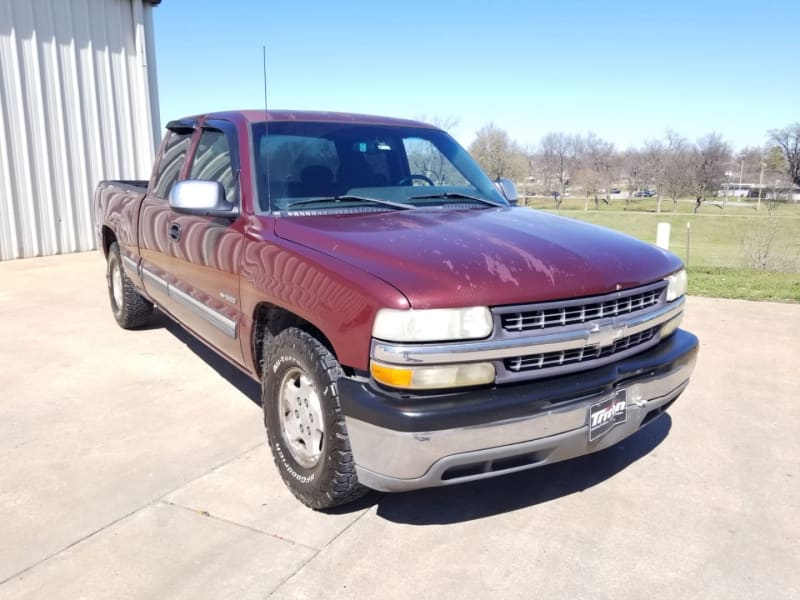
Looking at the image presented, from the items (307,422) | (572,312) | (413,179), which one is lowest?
(307,422)

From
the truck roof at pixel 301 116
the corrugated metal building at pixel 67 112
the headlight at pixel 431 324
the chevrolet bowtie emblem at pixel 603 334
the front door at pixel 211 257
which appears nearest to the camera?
the headlight at pixel 431 324

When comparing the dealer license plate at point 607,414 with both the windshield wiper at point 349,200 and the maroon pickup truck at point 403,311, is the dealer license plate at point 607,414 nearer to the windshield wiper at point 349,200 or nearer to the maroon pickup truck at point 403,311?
the maroon pickup truck at point 403,311

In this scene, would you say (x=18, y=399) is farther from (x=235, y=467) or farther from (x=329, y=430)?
(x=329, y=430)

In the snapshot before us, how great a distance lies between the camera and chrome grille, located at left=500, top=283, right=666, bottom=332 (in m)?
2.45

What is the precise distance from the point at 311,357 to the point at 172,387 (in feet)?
7.55

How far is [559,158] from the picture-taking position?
3396 inches

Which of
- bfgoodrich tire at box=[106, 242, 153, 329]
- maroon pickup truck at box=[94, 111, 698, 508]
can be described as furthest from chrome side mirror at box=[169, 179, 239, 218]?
bfgoodrich tire at box=[106, 242, 153, 329]

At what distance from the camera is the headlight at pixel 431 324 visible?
2309mm

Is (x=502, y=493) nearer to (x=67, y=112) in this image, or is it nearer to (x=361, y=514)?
(x=361, y=514)

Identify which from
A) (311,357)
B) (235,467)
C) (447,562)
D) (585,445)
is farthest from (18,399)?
(585,445)

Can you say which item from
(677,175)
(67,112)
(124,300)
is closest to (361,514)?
(124,300)

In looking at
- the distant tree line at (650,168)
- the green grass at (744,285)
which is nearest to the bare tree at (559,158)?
the distant tree line at (650,168)

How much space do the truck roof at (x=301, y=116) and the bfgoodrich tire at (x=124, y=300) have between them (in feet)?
7.54

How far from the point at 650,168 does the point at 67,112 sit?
82.3 metres
